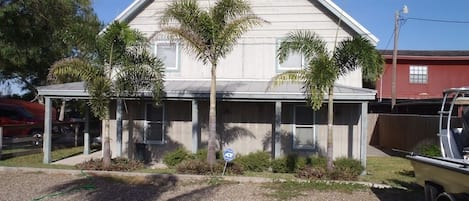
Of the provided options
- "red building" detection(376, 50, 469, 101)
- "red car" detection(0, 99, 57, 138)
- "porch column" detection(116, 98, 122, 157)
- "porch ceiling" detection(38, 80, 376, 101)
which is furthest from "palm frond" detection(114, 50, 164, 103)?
"red building" detection(376, 50, 469, 101)

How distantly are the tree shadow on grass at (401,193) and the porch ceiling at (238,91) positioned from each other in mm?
3390

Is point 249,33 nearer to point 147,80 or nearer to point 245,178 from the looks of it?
point 147,80

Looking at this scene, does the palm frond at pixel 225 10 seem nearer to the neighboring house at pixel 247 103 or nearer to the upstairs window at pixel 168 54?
the neighboring house at pixel 247 103

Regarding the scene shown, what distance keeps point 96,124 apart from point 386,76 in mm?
19496

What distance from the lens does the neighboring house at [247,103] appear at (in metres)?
16.0

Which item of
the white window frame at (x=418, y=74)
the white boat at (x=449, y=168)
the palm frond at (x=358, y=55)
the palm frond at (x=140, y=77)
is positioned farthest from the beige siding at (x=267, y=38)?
the white window frame at (x=418, y=74)

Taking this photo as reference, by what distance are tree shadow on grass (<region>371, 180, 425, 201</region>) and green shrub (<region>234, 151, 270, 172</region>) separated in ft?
14.2

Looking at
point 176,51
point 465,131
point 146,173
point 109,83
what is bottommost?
point 146,173

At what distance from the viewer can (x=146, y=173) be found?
1291 centimetres

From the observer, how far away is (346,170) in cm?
1288

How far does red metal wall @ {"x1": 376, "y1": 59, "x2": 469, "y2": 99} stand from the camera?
33156 millimetres

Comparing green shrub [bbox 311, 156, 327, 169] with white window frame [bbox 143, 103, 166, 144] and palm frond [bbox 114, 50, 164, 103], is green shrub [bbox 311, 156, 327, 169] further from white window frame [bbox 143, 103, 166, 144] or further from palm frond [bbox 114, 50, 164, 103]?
white window frame [bbox 143, 103, 166, 144]

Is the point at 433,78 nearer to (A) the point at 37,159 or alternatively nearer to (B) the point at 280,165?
(B) the point at 280,165

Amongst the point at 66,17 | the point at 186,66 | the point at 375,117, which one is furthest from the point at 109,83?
the point at 375,117
